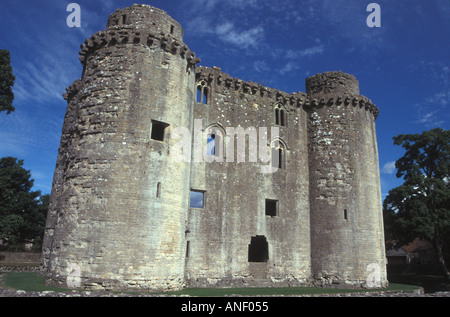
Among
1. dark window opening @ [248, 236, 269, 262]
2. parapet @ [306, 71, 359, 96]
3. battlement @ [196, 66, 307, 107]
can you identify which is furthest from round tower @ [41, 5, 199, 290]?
parapet @ [306, 71, 359, 96]

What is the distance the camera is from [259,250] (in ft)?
63.5

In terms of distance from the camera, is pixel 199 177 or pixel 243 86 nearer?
pixel 199 177

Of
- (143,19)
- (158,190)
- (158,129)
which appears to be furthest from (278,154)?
(143,19)

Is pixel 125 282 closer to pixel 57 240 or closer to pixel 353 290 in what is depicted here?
Answer: pixel 57 240

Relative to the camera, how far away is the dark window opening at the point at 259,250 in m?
18.4

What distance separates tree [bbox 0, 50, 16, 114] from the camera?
856 inches

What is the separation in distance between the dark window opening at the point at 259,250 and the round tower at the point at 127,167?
17.9 feet

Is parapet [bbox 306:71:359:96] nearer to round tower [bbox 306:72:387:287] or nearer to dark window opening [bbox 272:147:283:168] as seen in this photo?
round tower [bbox 306:72:387:287]

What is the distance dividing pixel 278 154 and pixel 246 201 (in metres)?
3.73

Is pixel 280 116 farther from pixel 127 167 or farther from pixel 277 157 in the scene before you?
pixel 127 167

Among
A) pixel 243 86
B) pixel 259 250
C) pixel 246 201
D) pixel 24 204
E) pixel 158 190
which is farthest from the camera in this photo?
pixel 24 204

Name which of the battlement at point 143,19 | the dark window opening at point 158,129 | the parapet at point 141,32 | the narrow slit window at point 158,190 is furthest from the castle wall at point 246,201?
the battlement at point 143,19

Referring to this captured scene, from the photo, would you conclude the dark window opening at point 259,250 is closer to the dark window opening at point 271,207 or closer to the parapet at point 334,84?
the dark window opening at point 271,207

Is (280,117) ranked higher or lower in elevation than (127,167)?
higher
